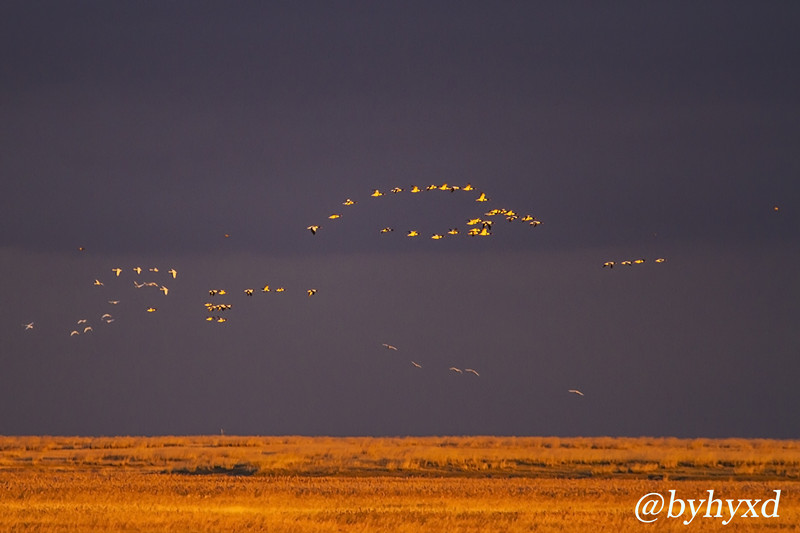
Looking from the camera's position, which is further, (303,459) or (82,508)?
(303,459)

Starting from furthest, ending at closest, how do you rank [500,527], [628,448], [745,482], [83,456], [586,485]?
[628,448], [83,456], [745,482], [586,485], [500,527]

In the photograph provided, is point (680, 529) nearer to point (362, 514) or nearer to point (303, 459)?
point (362, 514)

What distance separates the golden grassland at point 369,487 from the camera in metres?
31.0

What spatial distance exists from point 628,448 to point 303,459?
21031mm

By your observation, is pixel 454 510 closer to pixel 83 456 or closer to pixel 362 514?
pixel 362 514

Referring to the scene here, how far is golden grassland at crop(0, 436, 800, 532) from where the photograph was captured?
102 ft

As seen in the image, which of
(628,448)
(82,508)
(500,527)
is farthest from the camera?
(628,448)

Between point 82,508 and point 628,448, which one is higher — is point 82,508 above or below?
below

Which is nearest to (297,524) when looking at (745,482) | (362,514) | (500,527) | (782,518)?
(362,514)

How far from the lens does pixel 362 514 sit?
3225cm

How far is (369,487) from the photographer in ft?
129

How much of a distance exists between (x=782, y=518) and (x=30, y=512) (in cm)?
1754

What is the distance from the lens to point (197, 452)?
61875 mm

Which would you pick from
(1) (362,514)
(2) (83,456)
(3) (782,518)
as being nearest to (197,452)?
(2) (83,456)
